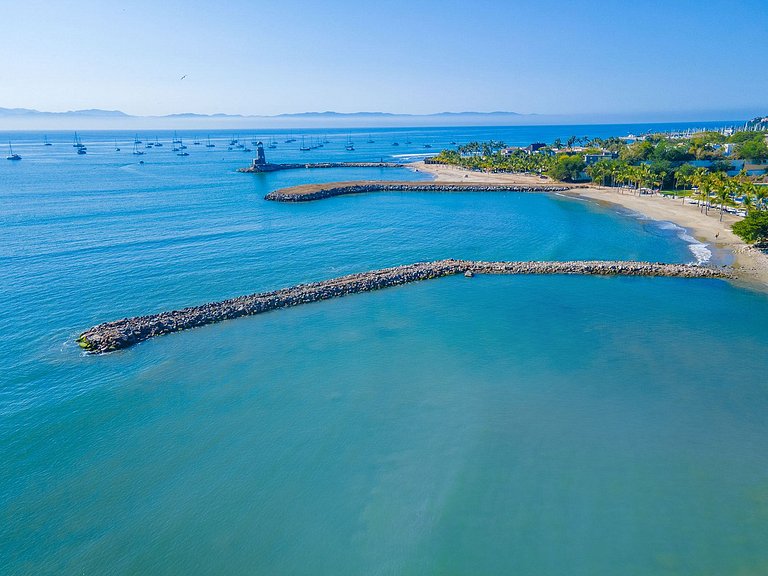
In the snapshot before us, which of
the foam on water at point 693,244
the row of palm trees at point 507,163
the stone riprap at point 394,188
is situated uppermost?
the row of palm trees at point 507,163

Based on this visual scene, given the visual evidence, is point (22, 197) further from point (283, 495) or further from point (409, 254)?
point (283, 495)

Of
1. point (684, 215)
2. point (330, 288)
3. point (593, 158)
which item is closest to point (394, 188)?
point (593, 158)

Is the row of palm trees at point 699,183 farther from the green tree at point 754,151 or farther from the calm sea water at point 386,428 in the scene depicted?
the calm sea water at point 386,428

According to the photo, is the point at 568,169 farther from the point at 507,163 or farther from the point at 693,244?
the point at 693,244

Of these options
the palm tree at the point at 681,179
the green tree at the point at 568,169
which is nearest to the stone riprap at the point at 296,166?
the green tree at the point at 568,169

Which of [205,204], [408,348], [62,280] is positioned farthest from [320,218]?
[408,348]

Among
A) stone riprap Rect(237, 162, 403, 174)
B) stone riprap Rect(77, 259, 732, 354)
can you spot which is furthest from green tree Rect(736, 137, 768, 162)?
stone riprap Rect(237, 162, 403, 174)
